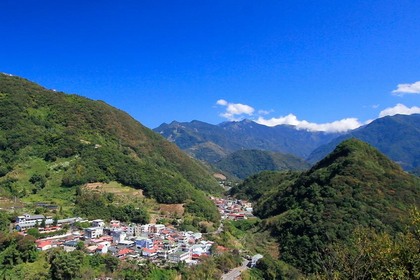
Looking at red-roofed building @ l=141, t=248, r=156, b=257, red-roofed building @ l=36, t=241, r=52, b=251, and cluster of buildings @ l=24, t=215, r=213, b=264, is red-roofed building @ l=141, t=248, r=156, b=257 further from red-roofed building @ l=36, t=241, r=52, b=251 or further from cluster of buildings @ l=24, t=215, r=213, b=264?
red-roofed building @ l=36, t=241, r=52, b=251

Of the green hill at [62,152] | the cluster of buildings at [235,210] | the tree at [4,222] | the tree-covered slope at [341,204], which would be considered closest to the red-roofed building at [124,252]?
the tree at [4,222]

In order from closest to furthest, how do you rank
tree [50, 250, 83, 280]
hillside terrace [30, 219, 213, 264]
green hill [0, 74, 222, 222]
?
tree [50, 250, 83, 280] → hillside terrace [30, 219, 213, 264] → green hill [0, 74, 222, 222]

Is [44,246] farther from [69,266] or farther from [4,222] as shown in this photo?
[4,222]

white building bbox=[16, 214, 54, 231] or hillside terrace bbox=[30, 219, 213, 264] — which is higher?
white building bbox=[16, 214, 54, 231]

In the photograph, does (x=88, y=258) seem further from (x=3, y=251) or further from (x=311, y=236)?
(x=311, y=236)

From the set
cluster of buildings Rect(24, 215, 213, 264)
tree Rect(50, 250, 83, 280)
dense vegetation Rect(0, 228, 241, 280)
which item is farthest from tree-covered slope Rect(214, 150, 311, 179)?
tree Rect(50, 250, 83, 280)

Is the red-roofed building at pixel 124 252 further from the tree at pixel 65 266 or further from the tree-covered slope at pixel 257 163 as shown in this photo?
the tree-covered slope at pixel 257 163
